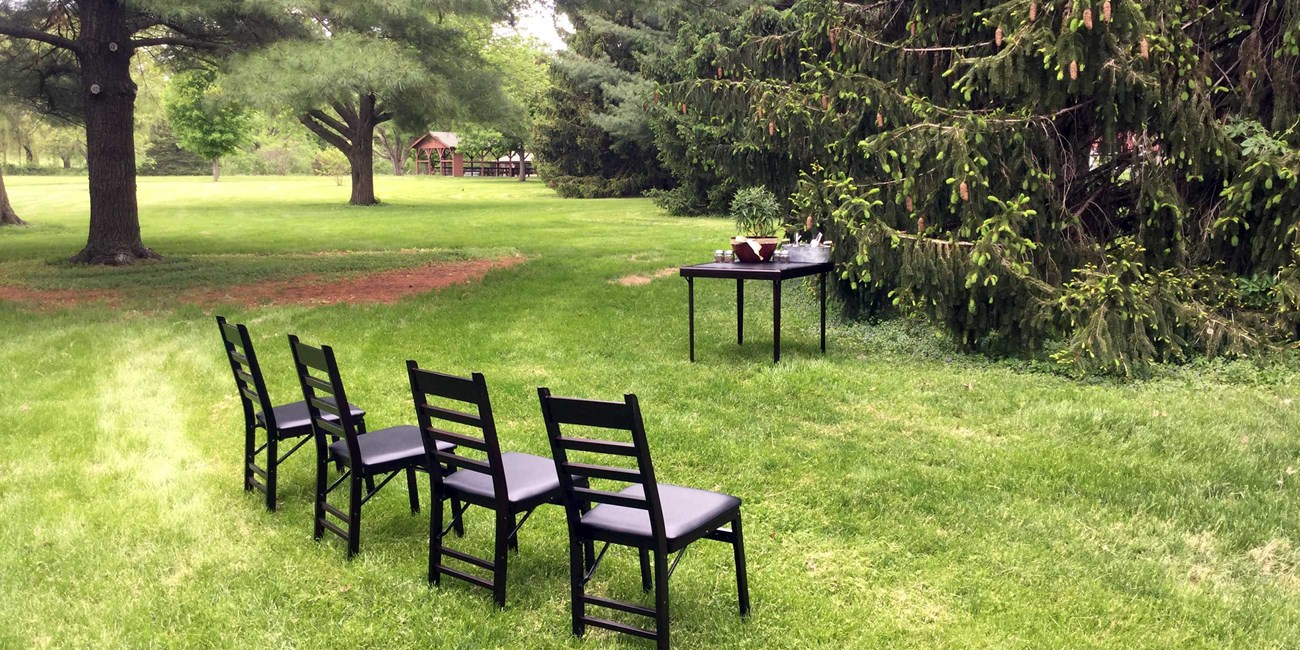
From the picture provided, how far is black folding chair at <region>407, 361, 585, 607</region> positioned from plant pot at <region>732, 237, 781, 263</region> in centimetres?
413

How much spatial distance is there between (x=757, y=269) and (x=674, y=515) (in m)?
4.19

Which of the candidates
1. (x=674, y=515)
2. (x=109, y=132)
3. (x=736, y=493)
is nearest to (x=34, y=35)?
(x=109, y=132)

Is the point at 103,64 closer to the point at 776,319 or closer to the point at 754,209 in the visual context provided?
the point at 754,209

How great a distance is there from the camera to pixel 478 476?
11.8 ft

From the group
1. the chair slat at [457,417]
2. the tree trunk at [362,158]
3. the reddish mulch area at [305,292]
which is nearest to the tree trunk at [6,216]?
the tree trunk at [362,158]

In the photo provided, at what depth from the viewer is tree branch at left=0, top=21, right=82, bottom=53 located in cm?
1270

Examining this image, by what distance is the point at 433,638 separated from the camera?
3279 millimetres

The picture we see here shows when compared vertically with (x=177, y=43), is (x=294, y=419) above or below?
below

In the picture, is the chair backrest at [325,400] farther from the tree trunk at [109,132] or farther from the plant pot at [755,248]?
the tree trunk at [109,132]

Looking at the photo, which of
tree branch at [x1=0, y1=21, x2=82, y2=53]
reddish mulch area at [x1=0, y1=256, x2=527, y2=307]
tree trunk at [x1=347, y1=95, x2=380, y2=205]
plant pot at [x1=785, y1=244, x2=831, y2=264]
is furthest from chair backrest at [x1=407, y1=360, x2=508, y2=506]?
Answer: tree trunk at [x1=347, y1=95, x2=380, y2=205]

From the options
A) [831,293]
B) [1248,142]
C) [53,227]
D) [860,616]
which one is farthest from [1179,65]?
[53,227]

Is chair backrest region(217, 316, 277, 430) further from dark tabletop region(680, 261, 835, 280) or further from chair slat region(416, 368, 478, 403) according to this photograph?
dark tabletop region(680, 261, 835, 280)

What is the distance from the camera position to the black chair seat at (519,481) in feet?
11.0

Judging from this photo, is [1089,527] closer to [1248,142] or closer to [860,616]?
[860,616]
